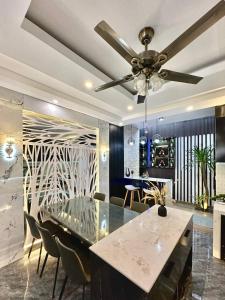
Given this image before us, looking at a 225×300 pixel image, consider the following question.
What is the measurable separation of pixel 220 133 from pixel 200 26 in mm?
2579

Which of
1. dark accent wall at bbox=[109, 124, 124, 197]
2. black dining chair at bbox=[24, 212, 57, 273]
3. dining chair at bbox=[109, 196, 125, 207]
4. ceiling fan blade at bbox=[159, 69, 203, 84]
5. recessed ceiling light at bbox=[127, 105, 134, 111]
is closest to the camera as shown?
ceiling fan blade at bbox=[159, 69, 203, 84]

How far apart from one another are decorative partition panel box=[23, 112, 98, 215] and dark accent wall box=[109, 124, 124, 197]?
675 mm

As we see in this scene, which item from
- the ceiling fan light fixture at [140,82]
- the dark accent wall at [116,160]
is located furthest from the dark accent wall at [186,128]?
the ceiling fan light fixture at [140,82]

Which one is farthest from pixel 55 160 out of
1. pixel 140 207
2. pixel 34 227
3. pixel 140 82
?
pixel 140 82

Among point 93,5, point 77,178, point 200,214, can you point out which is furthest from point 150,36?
point 200,214

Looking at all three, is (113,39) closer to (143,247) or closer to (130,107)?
(143,247)

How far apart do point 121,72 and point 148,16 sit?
36.2 inches

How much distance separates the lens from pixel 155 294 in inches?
37.7

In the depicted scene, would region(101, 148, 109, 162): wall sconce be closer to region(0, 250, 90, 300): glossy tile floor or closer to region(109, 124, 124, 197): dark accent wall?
region(109, 124, 124, 197): dark accent wall

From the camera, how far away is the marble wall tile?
93.4 inches

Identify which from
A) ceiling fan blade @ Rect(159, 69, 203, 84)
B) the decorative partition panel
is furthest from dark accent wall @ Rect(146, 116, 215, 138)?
ceiling fan blade @ Rect(159, 69, 203, 84)

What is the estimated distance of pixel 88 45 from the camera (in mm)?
1901

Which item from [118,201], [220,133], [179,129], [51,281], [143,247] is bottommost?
[51,281]

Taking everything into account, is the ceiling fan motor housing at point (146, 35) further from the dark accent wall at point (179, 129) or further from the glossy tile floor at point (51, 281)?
the dark accent wall at point (179, 129)
